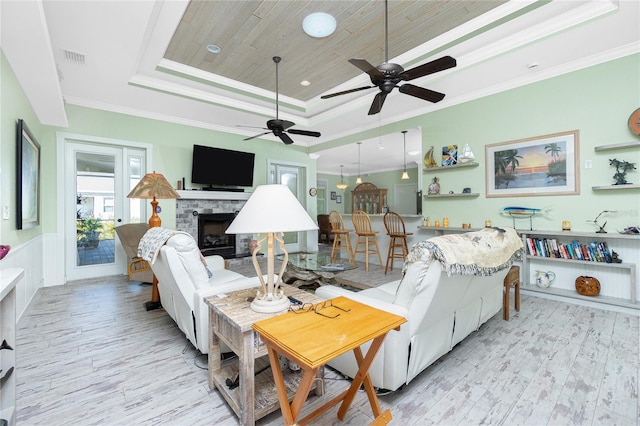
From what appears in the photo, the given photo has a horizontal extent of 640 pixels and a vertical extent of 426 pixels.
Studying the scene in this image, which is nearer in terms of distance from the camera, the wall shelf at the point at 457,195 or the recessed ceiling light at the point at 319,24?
the recessed ceiling light at the point at 319,24

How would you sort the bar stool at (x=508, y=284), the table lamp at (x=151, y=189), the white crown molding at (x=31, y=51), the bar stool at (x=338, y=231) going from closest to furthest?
the white crown molding at (x=31, y=51) → the bar stool at (x=508, y=284) → the table lamp at (x=151, y=189) → the bar stool at (x=338, y=231)

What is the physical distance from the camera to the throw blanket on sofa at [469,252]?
1.53m

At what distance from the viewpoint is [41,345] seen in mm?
2275

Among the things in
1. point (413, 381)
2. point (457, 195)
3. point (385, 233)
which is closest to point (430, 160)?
point (457, 195)

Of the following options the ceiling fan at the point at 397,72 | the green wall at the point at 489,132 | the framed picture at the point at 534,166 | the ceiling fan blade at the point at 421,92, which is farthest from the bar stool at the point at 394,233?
the ceiling fan at the point at 397,72

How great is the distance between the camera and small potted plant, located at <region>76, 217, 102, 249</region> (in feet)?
14.3

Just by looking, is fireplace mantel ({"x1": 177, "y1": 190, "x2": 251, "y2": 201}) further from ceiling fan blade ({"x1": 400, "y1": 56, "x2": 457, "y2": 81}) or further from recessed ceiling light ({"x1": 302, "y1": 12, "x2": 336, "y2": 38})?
ceiling fan blade ({"x1": 400, "y1": 56, "x2": 457, "y2": 81})

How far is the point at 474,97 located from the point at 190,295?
4335 mm

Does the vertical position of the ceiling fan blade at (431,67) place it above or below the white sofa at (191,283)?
above

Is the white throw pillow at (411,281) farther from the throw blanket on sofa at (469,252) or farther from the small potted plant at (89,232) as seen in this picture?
the small potted plant at (89,232)

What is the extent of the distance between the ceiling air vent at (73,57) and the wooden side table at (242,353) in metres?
3.08

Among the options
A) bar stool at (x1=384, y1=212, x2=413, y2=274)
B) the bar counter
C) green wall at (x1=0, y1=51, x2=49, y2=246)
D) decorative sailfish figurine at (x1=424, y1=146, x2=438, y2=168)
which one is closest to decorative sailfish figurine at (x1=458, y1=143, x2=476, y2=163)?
decorative sailfish figurine at (x1=424, y1=146, x2=438, y2=168)

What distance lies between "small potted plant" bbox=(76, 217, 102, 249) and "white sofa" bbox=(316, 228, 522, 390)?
14.1ft

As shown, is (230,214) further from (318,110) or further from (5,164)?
(5,164)
